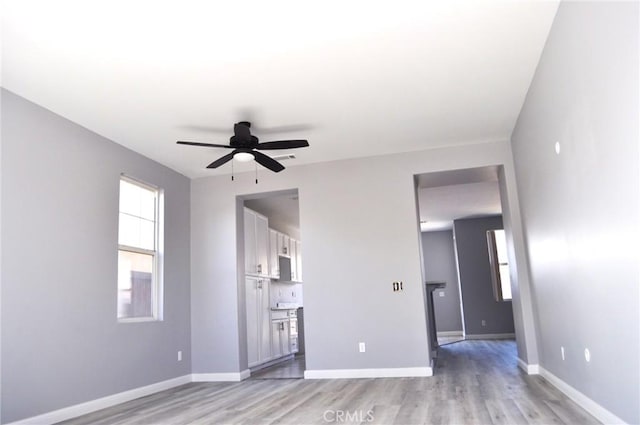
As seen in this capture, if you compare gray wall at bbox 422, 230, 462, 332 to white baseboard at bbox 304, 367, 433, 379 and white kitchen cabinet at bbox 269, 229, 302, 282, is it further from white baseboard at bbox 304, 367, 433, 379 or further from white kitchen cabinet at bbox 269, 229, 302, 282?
white baseboard at bbox 304, 367, 433, 379

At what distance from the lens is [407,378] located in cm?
521

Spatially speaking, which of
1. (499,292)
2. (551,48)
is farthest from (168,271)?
A: (499,292)

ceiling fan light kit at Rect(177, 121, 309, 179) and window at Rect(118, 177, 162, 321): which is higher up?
ceiling fan light kit at Rect(177, 121, 309, 179)

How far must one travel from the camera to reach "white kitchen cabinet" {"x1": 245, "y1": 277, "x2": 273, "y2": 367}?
6.48 m

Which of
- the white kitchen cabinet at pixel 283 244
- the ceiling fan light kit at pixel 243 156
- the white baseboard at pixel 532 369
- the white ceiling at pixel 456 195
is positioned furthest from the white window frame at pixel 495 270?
the ceiling fan light kit at pixel 243 156

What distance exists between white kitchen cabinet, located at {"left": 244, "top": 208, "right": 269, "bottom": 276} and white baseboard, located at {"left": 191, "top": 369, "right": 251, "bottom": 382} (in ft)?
4.41

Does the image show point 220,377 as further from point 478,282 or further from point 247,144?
point 478,282

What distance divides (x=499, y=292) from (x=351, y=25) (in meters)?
8.50

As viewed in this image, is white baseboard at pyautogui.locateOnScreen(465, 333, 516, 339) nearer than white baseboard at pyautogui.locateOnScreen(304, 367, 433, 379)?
No

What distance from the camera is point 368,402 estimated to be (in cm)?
405

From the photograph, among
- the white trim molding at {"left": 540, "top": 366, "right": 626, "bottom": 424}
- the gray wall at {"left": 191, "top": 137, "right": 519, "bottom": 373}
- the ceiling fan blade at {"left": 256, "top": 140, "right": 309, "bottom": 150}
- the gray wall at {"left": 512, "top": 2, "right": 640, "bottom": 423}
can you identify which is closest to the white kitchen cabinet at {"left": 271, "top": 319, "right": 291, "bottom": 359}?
the gray wall at {"left": 191, "top": 137, "right": 519, "bottom": 373}

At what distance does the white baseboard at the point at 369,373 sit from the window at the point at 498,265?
221 inches

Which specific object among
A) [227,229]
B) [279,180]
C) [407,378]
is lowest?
[407,378]

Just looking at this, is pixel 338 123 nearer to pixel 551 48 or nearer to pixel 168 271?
pixel 551 48
